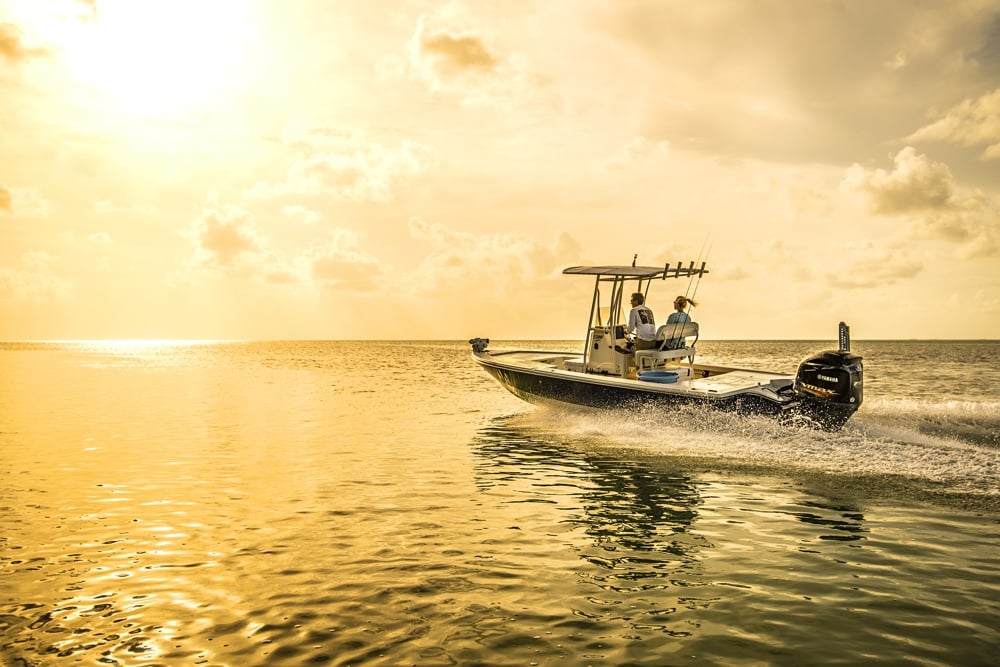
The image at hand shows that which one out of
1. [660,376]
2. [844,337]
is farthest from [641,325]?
[844,337]

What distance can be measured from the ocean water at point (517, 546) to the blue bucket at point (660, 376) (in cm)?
91

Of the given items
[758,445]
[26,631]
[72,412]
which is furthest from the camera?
[72,412]

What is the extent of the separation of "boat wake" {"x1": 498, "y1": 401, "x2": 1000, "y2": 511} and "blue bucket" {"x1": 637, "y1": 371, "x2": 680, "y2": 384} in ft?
2.58

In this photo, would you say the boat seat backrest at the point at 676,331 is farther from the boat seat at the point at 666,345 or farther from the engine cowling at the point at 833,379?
the engine cowling at the point at 833,379

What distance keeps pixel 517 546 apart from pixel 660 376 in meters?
9.13

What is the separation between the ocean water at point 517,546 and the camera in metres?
5.41

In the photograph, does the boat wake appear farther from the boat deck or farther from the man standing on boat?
the man standing on boat

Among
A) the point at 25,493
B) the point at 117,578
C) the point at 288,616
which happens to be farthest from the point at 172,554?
the point at 25,493

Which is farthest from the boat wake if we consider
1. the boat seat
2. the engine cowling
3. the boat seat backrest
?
the boat seat backrest

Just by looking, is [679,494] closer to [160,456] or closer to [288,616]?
[288,616]

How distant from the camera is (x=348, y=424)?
1978cm

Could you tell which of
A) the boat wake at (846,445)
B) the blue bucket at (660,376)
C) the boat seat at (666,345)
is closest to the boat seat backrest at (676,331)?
the boat seat at (666,345)

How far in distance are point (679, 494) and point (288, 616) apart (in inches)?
257

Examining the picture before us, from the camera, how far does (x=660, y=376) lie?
1614cm
